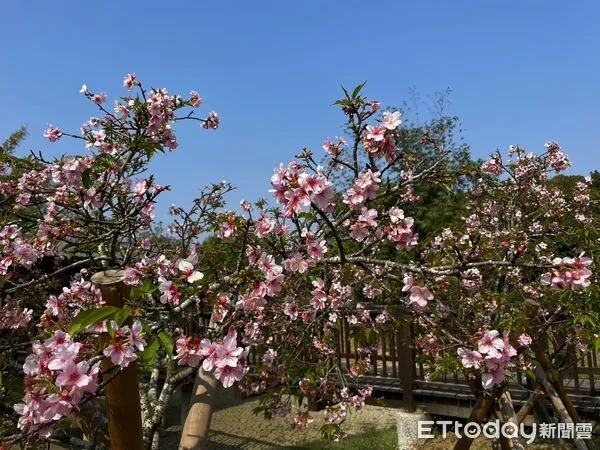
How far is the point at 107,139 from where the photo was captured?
10.6 feet

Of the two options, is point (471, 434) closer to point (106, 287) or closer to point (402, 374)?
point (106, 287)

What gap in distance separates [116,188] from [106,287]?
1.18 m

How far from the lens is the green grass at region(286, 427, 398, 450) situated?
230 inches

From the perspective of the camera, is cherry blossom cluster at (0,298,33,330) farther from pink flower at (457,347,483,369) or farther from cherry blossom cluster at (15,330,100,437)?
pink flower at (457,347,483,369)

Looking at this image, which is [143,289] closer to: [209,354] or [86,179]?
[209,354]

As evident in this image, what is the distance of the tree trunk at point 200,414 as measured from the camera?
8.02 ft

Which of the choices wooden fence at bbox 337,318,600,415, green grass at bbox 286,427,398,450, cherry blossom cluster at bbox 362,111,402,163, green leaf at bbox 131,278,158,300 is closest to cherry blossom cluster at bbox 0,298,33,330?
green leaf at bbox 131,278,158,300

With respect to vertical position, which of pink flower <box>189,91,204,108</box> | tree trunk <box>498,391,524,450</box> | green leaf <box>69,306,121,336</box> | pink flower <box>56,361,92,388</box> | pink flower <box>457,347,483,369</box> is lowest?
tree trunk <box>498,391,524,450</box>

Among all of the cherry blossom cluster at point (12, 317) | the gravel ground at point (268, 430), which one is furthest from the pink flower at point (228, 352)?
the gravel ground at point (268, 430)

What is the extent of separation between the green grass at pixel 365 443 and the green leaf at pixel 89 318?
17.1ft

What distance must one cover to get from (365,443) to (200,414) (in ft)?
13.5

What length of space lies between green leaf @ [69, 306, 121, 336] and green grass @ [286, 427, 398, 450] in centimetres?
522

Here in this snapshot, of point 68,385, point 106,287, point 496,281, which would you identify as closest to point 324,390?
point 496,281

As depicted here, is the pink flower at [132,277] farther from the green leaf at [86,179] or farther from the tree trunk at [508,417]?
the tree trunk at [508,417]
